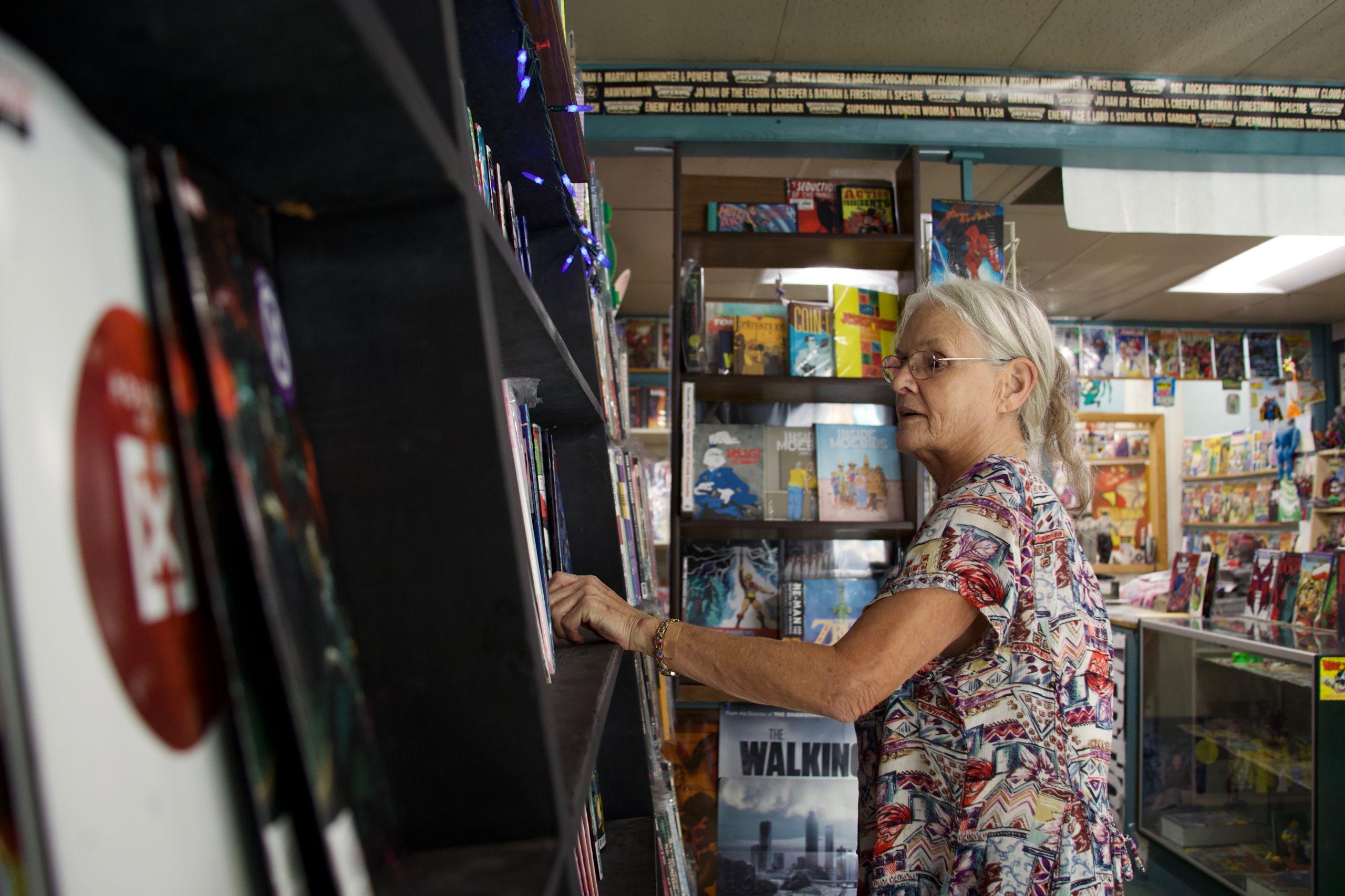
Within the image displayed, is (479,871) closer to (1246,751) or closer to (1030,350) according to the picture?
(1030,350)

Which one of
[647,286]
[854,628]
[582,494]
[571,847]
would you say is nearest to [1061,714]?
[854,628]

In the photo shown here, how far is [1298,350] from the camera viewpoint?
5.36 m

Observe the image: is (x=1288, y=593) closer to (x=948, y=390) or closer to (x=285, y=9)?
(x=948, y=390)

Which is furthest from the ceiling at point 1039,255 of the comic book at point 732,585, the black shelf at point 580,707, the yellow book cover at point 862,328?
the black shelf at point 580,707

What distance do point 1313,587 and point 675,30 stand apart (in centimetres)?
300

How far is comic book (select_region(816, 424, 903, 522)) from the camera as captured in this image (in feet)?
9.04

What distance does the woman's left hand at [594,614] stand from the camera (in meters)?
1.06

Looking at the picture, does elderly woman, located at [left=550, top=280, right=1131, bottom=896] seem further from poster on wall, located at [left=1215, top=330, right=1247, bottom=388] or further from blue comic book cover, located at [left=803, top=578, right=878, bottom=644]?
poster on wall, located at [left=1215, top=330, right=1247, bottom=388]

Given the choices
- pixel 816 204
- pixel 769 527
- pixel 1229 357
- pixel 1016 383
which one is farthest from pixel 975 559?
pixel 1229 357

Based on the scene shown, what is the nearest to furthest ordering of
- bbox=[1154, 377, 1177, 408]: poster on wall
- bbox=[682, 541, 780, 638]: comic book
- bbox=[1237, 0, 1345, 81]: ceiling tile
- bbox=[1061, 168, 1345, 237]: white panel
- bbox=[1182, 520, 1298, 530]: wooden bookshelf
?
bbox=[1237, 0, 1345, 81]: ceiling tile
bbox=[682, 541, 780, 638]: comic book
bbox=[1061, 168, 1345, 237]: white panel
bbox=[1154, 377, 1177, 408]: poster on wall
bbox=[1182, 520, 1298, 530]: wooden bookshelf

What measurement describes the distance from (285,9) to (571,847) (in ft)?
1.69

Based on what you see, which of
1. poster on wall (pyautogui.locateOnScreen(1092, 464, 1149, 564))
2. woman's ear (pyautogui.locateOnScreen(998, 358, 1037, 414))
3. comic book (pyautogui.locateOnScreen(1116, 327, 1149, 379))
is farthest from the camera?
poster on wall (pyautogui.locateOnScreen(1092, 464, 1149, 564))

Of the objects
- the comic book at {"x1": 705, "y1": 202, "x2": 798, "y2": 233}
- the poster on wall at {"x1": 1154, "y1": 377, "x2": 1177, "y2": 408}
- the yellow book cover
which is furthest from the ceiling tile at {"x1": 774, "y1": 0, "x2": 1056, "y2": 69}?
the poster on wall at {"x1": 1154, "y1": 377, "x2": 1177, "y2": 408}

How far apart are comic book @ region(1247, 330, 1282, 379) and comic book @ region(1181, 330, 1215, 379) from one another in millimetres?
276
